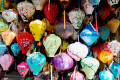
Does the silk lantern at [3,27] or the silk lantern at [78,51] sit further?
the silk lantern at [3,27]

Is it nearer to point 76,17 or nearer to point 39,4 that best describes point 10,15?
point 39,4

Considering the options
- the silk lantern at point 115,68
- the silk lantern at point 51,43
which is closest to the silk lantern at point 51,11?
the silk lantern at point 51,43

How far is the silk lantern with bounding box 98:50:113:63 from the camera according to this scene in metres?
0.68

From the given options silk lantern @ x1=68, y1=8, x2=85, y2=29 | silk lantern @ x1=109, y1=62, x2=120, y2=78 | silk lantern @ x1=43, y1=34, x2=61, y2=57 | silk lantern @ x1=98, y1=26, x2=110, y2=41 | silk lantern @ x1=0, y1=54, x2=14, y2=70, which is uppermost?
silk lantern @ x1=68, y1=8, x2=85, y2=29

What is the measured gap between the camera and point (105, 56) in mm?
680

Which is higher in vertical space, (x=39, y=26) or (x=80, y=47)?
(x=39, y=26)

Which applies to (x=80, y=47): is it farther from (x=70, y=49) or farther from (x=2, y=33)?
(x=2, y=33)

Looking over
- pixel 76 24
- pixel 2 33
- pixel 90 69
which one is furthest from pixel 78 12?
pixel 2 33

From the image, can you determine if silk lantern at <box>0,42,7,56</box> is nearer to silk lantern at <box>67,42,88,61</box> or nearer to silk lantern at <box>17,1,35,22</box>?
silk lantern at <box>17,1,35,22</box>

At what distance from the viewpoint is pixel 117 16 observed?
75cm

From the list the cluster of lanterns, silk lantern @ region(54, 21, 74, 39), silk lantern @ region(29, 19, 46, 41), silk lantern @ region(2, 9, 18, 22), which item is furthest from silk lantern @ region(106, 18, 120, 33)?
silk lantern @ region(2, 9, 18, 22)

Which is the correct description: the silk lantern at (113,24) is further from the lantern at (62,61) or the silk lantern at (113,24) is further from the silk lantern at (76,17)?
the lantern at (62,61)

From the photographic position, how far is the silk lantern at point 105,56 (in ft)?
2.23

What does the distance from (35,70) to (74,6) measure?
0.41m
